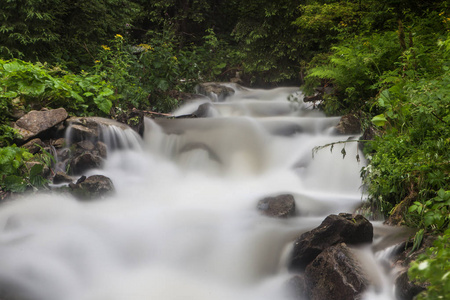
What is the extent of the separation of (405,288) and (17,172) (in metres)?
4.70

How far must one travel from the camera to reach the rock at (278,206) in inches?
196

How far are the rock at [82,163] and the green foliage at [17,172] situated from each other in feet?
2.29

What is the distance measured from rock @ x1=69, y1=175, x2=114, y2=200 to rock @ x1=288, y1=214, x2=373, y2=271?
2.82m

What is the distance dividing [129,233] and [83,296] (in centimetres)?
113

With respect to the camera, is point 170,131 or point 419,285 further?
point 170,131

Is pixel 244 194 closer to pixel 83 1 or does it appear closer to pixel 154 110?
pixel 154 110

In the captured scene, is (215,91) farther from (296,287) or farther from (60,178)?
(296,287)

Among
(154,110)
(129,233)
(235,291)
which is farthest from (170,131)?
(235,291)

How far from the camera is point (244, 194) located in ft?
19.7

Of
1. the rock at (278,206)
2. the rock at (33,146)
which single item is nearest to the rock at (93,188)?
the rock at (33,146)

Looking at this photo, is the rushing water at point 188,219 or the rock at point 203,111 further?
the rock at point 203,111

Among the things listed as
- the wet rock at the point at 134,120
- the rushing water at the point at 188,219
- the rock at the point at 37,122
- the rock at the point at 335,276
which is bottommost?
the rushing water at the point at 188,219

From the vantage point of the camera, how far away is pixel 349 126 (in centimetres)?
708

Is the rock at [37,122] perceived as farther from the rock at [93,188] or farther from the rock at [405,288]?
the rock at [405,288]
